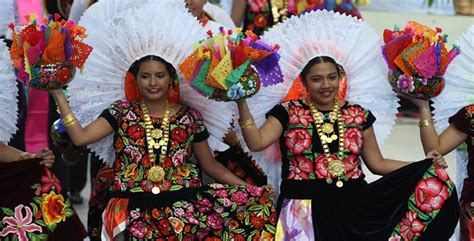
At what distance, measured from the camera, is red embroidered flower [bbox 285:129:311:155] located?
5477 millimetres

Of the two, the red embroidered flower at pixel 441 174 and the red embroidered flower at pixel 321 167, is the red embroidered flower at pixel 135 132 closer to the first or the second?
the red embroidered flower at pixel 321 167

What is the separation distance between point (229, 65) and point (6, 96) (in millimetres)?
1053

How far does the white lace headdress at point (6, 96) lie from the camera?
537 centimetres

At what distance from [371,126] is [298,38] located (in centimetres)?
54

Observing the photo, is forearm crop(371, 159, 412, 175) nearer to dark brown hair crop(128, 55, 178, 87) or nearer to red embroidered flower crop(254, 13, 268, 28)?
dark brown hair crop(128, 55, 178, 87)

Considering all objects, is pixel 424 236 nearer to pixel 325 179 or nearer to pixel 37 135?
pixel 325 179

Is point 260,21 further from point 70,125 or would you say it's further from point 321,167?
point 70,125

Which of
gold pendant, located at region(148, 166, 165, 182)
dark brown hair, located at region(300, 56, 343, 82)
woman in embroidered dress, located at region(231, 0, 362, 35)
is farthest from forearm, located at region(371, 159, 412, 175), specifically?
woman in embroidered dress, located at region(231, 0, 362, 35)

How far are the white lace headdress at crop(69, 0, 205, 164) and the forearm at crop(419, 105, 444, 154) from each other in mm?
Answer: 1097

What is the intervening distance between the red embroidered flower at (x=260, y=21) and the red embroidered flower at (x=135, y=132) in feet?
8.95

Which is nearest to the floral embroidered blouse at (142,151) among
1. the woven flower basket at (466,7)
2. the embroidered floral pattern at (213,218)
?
the embroidered floral pattern at (213,218)

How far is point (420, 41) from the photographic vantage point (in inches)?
213

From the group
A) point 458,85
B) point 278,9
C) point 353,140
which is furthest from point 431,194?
point 278,9

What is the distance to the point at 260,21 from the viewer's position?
26.2ft
